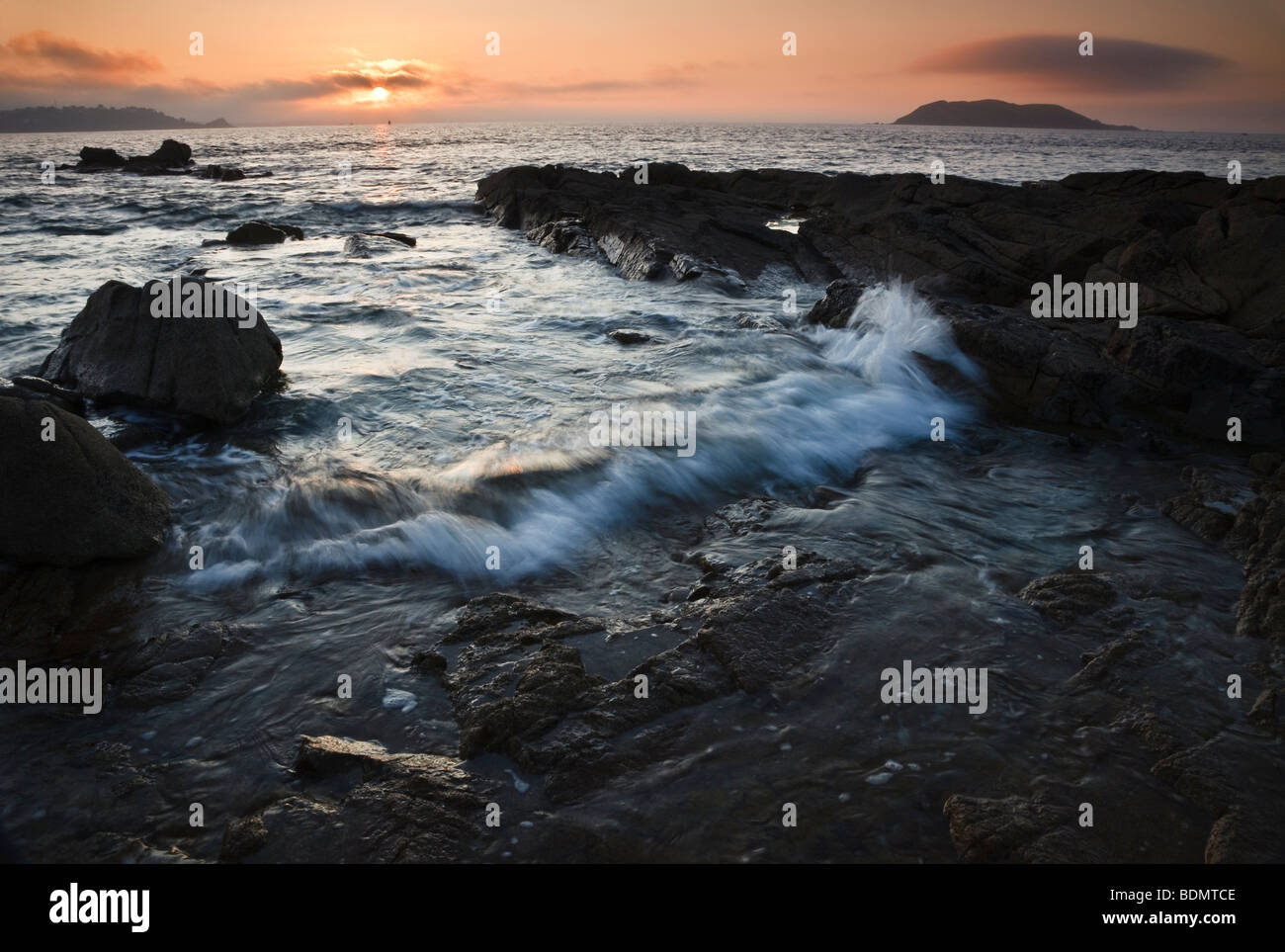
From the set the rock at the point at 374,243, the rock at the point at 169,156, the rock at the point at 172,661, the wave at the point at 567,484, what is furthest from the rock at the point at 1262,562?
the rock at the point at 169,156

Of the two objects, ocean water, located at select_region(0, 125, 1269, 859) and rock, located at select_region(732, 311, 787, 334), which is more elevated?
rock, located at select_region(732, 311, 787, 334)

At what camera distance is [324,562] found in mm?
6031

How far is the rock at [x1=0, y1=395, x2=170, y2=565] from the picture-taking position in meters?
5.48

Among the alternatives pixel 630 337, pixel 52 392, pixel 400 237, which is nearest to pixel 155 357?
pixel 52 392

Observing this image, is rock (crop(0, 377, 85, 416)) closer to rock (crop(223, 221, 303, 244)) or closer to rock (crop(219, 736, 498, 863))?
rock (crop(219, 736, 498, 863))

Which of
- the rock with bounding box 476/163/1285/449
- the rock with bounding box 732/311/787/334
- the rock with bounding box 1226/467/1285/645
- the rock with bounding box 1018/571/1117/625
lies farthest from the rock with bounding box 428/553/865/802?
the rock with bounding box 732/311/787/334

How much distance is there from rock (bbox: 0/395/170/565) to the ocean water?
373 millimetres

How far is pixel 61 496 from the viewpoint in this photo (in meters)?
5.62

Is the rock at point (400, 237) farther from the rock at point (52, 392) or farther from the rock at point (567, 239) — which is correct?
the rock at point (52, 392)

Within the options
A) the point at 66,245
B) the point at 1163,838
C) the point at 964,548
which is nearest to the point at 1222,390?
the point at 964,548

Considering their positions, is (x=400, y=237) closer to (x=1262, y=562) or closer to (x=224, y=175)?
(x=1262, y=562)

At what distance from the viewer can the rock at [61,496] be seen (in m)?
5.48

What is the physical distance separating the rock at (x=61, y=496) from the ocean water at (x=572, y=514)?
37cm
